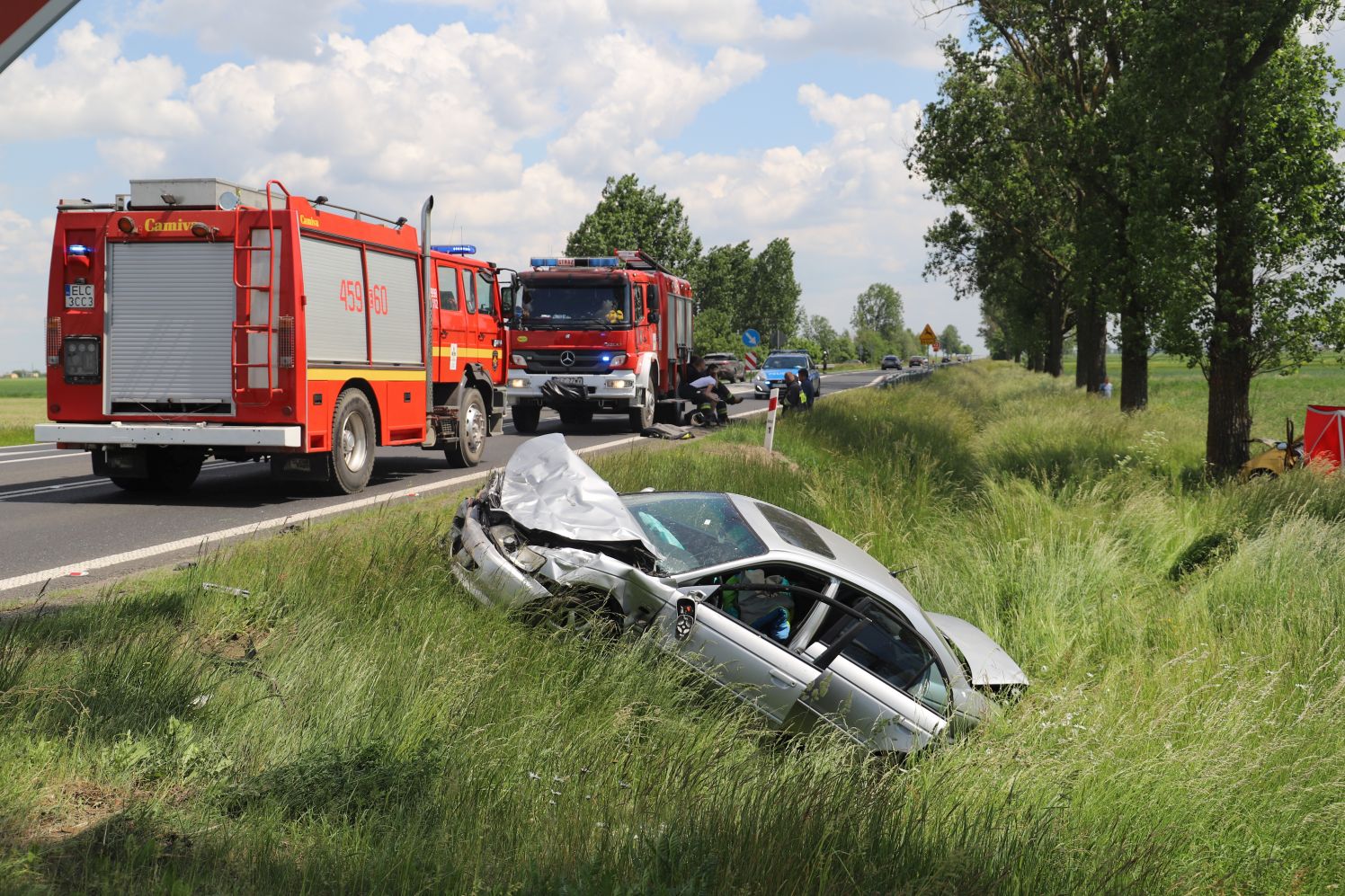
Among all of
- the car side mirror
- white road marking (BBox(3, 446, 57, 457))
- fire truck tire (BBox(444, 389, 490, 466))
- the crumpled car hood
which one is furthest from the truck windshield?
the car side mirror

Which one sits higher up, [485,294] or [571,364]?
[485,294]

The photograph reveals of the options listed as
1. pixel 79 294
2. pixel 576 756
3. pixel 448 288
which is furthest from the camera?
pixel 448 288

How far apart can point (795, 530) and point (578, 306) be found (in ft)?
51.0

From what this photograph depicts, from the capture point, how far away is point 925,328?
2163 inches

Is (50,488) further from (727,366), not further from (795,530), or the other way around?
(727,366)

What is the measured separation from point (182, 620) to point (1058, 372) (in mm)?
46689

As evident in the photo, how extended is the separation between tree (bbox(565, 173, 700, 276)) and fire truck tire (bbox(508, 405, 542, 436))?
29.4m

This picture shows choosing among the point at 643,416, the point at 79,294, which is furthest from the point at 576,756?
the point at 643,416

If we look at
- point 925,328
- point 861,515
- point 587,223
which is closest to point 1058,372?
point 925,328

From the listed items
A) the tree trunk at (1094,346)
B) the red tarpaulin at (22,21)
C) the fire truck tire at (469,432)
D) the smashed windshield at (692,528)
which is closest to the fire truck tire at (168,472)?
the fire truck tire at (469,432)

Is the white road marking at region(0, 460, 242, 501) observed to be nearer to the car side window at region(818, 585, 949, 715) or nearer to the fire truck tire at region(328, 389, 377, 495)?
the fire truck tire at region(328, 389, 377, 495)

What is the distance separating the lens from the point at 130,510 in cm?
1096

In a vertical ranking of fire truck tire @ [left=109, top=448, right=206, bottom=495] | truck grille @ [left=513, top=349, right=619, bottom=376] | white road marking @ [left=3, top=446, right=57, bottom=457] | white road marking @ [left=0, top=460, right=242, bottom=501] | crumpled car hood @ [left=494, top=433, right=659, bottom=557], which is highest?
truck grille @ [left=513, top=349, right=619, bottom=376]

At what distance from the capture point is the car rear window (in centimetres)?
627
